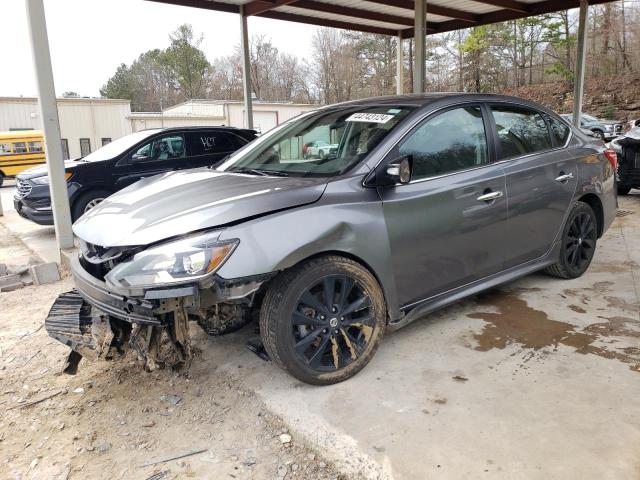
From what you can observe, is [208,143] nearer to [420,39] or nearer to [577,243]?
[420,39]

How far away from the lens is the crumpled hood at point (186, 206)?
7.94 feet

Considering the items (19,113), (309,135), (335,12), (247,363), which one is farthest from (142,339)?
(19,113)

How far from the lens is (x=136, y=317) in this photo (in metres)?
2.34

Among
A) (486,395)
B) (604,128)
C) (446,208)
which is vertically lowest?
(486,395)

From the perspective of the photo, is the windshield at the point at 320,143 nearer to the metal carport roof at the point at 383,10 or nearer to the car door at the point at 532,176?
the car door at the point at 532,176

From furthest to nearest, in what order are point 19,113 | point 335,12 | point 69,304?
point 19,113
point 335,12
point 69,304

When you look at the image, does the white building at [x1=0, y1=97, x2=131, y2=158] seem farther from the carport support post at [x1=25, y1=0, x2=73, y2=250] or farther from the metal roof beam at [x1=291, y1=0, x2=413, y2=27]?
the carport support post at [x1=25, y1=0, x2=73, y2=250]

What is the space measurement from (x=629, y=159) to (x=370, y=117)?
678 cm

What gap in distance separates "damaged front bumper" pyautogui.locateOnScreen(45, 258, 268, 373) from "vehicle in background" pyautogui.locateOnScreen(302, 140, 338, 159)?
1.14 metres

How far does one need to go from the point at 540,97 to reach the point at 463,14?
22869mm

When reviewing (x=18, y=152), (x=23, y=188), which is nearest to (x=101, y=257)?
(x=23, y=188)

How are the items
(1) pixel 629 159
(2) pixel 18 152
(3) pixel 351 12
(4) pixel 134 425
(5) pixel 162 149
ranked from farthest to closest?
(2) pixel 18 152 < (3) pixel 351 12 < (1) pixel 629 159 < (5) pixel 162 149 < (4) pixel 134 425

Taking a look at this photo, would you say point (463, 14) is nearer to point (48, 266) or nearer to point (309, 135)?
point (309, 135)

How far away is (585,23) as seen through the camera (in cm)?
980
